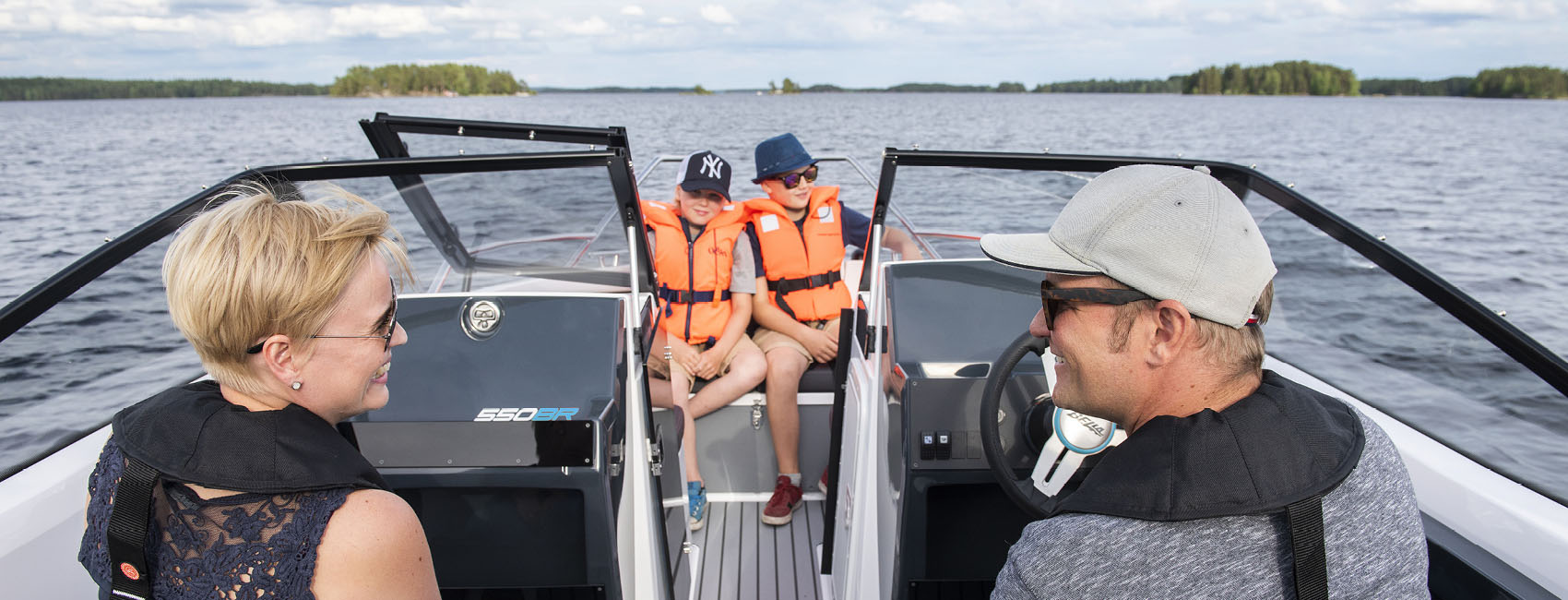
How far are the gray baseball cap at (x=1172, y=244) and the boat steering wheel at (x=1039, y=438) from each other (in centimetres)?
38

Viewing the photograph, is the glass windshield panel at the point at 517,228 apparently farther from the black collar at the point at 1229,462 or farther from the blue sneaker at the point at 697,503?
the black collar at the point at 1229,462

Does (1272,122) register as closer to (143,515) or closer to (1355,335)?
(1355,335)

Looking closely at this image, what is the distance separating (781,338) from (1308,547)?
2.56 meters

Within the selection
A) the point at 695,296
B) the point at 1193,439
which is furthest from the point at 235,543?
the point at 695,296

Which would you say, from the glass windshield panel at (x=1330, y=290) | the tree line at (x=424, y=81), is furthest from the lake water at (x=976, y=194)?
the tree line at (x=424, y=81)

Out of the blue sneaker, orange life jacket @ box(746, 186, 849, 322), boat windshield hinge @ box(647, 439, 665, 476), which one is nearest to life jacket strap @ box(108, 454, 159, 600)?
boat windshield hinge @ box(647, 439, 665, 476)

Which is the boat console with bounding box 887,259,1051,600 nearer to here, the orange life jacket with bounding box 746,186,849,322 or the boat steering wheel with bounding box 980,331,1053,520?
the boat steering wheel with bounding box 980,331,1053,520

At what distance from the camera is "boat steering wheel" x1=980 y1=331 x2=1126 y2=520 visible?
148 cm

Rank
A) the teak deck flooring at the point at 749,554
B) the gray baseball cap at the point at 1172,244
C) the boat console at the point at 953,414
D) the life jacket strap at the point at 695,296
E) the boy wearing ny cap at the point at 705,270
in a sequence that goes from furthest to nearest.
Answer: the life jacket strap at the point at 695,296 < the boy wearing ny cap at the point at 705,270 < the teak deck flooring at the point at 749,554 < the boat console at the point at 953,414 < the gray baseball cap at the point at 1172,244

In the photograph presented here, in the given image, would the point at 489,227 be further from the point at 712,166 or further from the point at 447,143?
the point at 712,166

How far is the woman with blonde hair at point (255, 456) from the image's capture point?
93 cm

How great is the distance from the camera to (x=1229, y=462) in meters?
0.90

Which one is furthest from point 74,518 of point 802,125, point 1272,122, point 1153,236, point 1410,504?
→ point 1272,122

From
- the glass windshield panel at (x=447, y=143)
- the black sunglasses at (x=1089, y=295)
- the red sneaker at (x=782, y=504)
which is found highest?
the glass windshield panel at (x=447, y=143)
